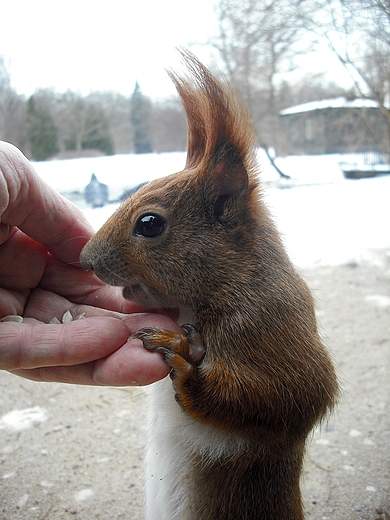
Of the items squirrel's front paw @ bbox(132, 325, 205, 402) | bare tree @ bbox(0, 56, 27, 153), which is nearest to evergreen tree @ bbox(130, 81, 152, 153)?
bare tree @ bbox(0, 56, 27, 153)

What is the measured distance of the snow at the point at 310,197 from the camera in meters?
1.78

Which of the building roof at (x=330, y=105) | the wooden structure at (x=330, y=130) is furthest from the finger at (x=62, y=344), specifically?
the wooden structure at (x=330, y=130)

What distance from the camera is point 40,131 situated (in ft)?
5.74

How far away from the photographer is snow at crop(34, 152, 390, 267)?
1.78 metres

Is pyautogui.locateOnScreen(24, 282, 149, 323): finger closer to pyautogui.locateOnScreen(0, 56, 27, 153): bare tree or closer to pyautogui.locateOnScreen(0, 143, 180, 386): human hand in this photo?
pyautogui.locateOnScreen(0, 143, 180, 386): human hand

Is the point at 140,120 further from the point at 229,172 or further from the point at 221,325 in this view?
the point at 221,325

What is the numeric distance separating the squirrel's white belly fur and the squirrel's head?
0.82 ft

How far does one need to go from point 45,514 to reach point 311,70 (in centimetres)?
210

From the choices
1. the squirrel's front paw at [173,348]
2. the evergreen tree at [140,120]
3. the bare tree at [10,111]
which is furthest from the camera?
the evergreen tree at [140,120]

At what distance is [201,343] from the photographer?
99cm

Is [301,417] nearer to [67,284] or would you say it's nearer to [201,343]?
[201,343]

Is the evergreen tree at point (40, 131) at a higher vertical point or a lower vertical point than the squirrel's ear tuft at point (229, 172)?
higher

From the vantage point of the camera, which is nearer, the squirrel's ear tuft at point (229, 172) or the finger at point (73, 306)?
the squirrel's ear tuft at point (229, 172)

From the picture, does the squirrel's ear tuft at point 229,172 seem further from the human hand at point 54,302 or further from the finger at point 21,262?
the finger at point 21,262
